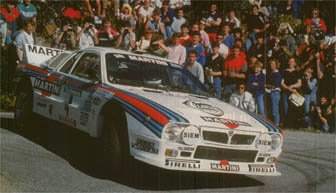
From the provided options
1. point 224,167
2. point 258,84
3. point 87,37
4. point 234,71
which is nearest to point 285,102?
point 258,84

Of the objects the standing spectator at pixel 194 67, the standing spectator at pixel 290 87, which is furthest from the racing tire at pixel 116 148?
the standing spectator at pixel 290 87

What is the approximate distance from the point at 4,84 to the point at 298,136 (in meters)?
5.96

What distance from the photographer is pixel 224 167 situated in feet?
19.4

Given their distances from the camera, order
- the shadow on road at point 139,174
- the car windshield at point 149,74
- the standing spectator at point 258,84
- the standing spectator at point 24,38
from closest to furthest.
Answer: the shadow on road at point 139,174 → the car windshield at point 149,74 → the standing spectator at point 24,38 → the standing spectator at point 258,84

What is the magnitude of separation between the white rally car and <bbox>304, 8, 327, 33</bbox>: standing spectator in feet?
24.6

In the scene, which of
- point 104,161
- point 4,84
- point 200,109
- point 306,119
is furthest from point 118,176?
point 306,119

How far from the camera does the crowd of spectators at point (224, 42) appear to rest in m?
12.0

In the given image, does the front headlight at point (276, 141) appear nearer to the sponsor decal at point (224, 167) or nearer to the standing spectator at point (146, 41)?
the sponsor decal at point (224, 167)

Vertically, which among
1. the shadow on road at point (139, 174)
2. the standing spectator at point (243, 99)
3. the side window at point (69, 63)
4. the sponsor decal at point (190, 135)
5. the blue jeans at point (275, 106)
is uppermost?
the side window at point (69, 63)

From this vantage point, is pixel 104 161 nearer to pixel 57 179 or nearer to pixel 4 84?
pixel 57 179

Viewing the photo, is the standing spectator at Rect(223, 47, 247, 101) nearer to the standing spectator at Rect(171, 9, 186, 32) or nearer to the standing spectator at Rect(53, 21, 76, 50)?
the standing spectator at Rect(171, 9, 186, 32)

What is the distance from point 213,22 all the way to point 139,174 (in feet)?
26.5

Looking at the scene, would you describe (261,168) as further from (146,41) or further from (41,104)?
(146,41)

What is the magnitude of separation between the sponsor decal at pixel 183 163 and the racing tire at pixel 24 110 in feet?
10.8
